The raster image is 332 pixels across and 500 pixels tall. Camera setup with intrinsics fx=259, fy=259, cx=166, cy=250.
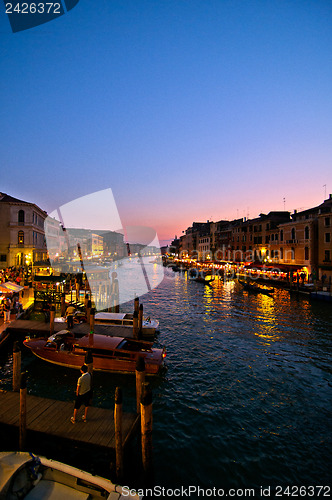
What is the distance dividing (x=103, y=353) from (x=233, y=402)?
248 inches

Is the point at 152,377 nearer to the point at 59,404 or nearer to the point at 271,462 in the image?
the point at 59,404

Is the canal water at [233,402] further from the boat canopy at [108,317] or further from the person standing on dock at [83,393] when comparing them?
the boat canopy at [108,317]

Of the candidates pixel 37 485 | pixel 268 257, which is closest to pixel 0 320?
pixel 37 485

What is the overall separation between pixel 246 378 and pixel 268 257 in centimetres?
4695

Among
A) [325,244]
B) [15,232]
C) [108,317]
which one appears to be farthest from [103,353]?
[15,232]

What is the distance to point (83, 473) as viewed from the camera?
5820 millimetres

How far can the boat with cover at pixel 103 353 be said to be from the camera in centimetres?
1259

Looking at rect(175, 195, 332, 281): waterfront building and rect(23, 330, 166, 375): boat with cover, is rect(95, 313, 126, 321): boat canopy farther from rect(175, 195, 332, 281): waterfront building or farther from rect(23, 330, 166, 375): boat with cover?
rect(175, 195, 332, 281): waterfront building

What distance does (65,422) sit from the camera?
771 cm

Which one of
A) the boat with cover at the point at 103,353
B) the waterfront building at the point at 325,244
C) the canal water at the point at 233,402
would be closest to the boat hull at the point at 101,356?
the boat with cover at the point at 103,353

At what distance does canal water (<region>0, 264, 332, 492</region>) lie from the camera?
7551 millimetres

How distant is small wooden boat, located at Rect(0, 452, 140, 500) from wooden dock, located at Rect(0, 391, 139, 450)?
3.54 feet

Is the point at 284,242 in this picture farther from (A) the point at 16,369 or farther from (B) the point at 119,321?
(A) the point at 16,369

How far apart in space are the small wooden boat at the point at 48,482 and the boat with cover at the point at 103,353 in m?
6.60
